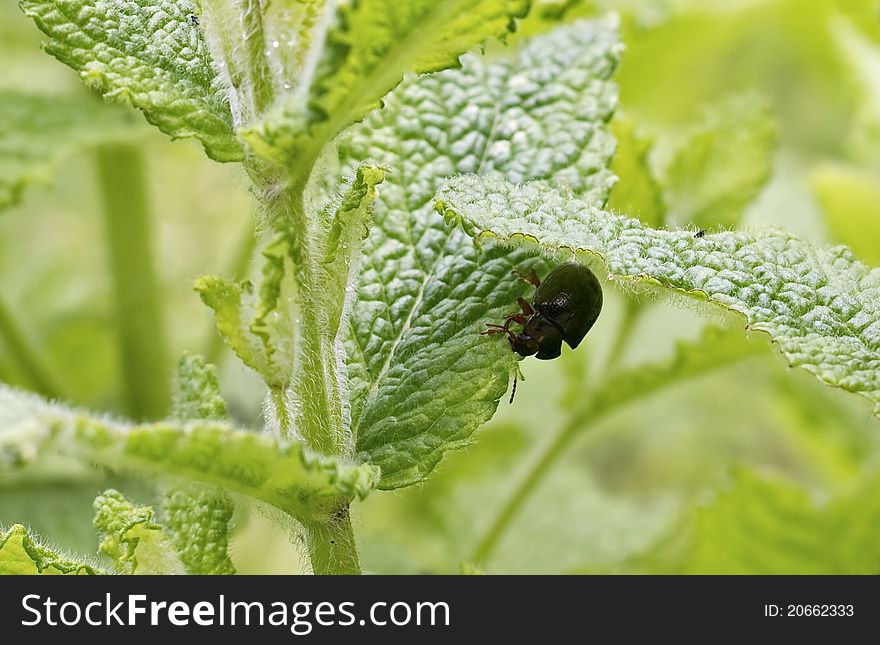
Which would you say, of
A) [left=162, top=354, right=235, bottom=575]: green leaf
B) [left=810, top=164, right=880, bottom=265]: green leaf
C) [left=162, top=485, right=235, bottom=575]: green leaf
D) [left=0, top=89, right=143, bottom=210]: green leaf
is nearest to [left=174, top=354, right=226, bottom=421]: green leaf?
[left=162, top=354, right=235, bottom=575]: green leaf

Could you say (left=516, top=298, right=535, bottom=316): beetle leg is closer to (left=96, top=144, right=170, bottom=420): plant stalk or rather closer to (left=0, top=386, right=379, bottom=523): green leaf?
Result: (left=0, top=386, right=379, bottom=523): green leaf

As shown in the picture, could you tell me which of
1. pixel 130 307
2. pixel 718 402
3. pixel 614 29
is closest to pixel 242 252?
pixel 130 307

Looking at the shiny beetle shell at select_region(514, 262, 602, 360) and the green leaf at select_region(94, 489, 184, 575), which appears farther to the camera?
the shiny beetle shell at select_region(514, 262, 602, 360)

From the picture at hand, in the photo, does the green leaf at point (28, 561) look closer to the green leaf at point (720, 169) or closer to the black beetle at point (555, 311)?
the black beetle at point (555, 311)
